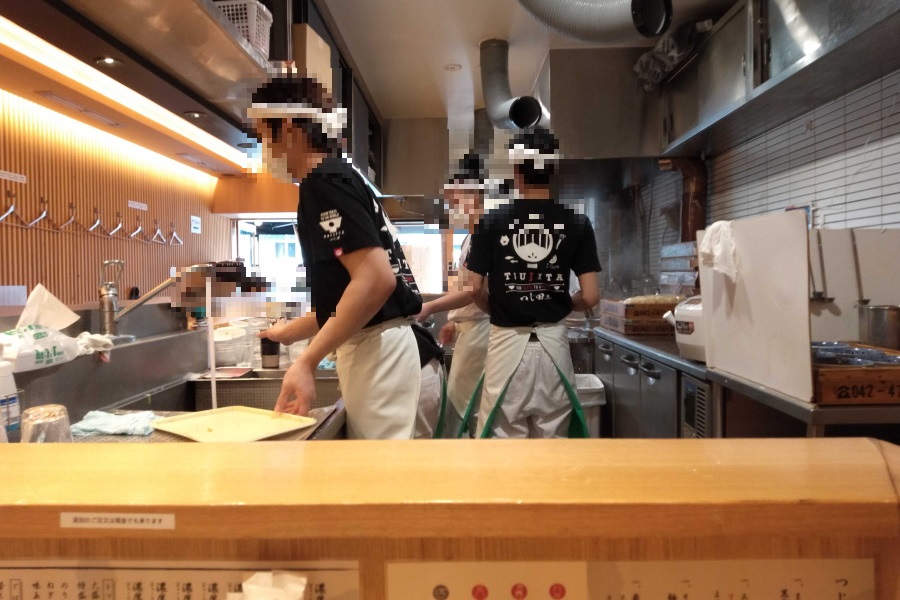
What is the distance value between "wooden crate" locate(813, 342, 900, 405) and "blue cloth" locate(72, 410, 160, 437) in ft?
4.94

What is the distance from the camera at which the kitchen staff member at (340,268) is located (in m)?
1.17

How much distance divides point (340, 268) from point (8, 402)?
0.67 metres

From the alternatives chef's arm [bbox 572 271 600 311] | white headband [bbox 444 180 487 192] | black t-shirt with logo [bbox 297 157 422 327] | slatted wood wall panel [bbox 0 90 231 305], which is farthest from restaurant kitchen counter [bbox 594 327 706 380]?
slatted wood wall panel [bbox 0 90 231 305]

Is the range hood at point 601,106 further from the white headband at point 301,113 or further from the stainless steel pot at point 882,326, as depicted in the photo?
the white headband at point 301,113

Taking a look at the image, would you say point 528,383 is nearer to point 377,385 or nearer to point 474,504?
point 377,385

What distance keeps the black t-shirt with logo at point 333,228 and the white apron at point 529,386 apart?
0.71 m

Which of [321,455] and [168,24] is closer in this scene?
Answer: [321,455]

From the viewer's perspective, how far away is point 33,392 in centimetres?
129

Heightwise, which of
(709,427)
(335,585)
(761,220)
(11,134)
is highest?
(11,134)

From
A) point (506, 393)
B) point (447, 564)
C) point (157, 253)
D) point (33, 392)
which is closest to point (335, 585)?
point (447, 564)

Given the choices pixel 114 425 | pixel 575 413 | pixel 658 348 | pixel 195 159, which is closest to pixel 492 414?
pixel 575 413

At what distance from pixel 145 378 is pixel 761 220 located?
1834mm

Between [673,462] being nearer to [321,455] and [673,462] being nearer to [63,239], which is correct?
[321,455]

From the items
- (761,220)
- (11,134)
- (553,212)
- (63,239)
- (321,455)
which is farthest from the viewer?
(63,239)
